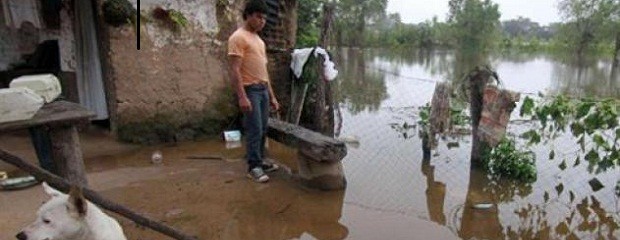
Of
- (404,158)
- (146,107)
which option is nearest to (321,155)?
(404,158)

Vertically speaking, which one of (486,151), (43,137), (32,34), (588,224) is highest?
(32,34)

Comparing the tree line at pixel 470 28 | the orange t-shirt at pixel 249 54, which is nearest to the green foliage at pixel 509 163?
the orange t-shirt at pixel 249 54

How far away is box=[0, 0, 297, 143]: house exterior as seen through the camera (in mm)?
6781

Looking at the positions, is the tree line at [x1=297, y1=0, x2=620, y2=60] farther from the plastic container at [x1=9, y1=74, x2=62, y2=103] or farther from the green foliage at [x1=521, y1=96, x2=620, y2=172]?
the plastic container at [x1=9, y1=74, x2=62, y2=103]

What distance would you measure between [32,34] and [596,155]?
8.06 meters

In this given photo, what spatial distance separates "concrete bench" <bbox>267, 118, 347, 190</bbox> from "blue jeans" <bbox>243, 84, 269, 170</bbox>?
340 mm

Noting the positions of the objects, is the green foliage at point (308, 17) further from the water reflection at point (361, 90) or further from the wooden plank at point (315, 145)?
the wooden plank at point (315, 145)

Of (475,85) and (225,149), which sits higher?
(475,85)

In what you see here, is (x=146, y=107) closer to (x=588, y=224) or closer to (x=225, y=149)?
(x=225, y=149)

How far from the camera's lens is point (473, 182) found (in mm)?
5867

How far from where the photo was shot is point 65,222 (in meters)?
2.39

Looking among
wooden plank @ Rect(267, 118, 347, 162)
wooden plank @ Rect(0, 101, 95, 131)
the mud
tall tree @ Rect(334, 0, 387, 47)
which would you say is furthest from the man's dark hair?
tall tree @ Rect(334, 0, 387, 47)

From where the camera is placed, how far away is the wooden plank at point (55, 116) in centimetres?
259

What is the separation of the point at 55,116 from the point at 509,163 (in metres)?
5.07
